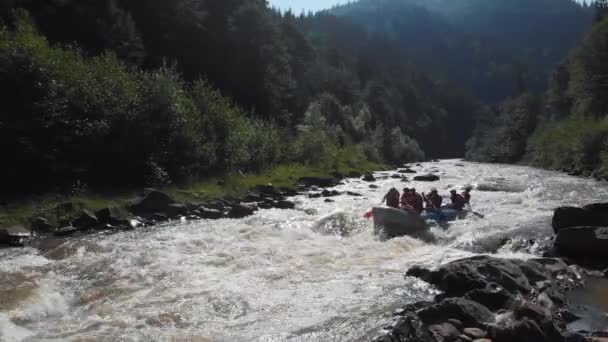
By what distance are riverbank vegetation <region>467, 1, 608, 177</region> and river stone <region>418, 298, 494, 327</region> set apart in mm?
34051

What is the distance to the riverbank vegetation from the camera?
4550cm

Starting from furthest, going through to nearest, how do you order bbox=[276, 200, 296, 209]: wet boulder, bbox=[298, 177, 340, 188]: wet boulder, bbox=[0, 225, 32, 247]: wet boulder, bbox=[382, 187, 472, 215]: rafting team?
bbox=[298, 177, 340, 188]: wet boulder → bbox=[276, 200, 296, 209]: wet boulder → bbox=[382, 187, 472, 215]: rafting team → bbox=[0, 225, 32, 247]: wet boulder

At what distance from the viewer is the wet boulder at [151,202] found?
22.3 m

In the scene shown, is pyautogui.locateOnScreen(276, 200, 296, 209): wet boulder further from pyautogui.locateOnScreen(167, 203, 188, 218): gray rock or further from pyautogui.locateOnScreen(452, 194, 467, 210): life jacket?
pyautogui.locateOnScreen(452, 194, 467, 210): life jacket

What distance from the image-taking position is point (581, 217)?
1683 centimetres

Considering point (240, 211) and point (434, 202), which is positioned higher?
point (434, 202)

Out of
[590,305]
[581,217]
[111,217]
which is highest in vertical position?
[581,217]

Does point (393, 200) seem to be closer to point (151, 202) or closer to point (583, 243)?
point (583, 243)

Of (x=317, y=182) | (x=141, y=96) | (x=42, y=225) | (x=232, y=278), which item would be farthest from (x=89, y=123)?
(x=317, y=182)

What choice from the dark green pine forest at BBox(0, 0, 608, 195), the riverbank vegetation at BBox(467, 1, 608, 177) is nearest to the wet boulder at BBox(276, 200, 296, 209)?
the dark green pine forest at BBox(0, 0, 608, 195)

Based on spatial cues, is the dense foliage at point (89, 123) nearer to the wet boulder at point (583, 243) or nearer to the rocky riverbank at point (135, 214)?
the rocky riverbank at point (135, 214)

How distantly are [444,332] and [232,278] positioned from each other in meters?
6.18

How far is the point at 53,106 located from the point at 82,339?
1711cm

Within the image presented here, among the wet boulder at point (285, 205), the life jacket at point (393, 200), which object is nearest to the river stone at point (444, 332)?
the life jacket at point (393, 200)
